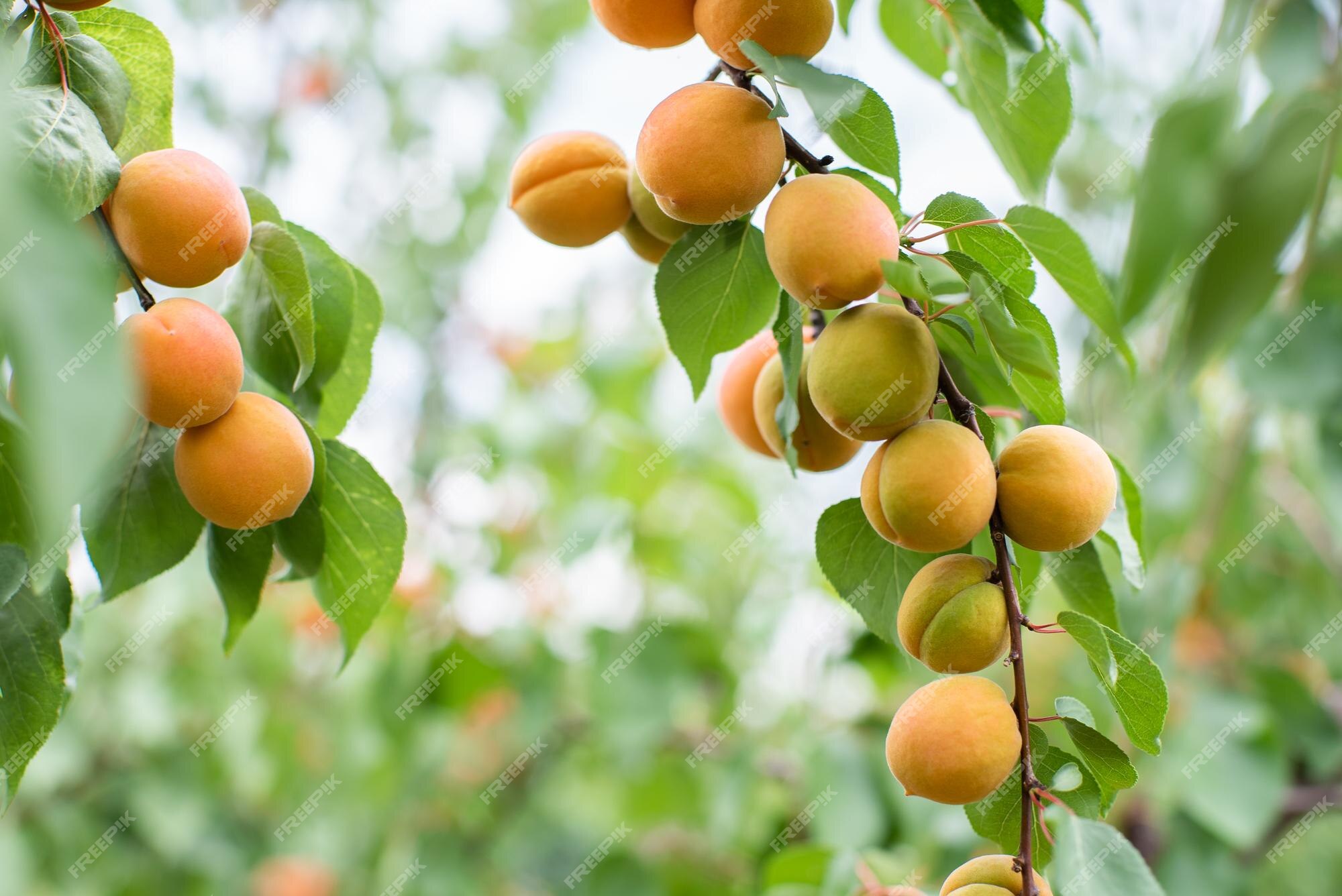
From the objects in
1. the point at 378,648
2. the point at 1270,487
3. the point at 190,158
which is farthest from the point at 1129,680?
the point at 378,648

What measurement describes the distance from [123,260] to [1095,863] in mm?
578

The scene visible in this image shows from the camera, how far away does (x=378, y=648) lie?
2.38 metres

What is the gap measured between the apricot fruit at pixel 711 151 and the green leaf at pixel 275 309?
0.70ft

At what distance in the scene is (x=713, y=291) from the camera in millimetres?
668

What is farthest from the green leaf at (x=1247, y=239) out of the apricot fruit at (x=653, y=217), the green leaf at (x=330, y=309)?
the green leaf at (x=330, y=309)

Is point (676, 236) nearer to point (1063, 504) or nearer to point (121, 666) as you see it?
point (1063, 504)

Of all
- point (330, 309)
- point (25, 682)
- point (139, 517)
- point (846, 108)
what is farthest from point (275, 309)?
point (846, 108)

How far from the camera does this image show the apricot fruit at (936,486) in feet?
1.69

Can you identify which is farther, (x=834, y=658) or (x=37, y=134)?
(x=834, y=658)

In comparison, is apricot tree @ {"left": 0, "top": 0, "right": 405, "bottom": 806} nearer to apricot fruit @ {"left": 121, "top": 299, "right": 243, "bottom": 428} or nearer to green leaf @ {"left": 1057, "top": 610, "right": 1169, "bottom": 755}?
apricot fruit @ {"left": 121, "top": 299, "right": 243, "bottom": 428}

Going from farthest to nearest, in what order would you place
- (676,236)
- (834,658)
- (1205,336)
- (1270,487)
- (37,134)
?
(1270,487)
(834,658)
(676,236)
(37,134)
(1205,336)

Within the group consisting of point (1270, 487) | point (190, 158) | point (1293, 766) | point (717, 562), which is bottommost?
Result: point (717, 562)

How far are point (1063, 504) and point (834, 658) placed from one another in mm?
931

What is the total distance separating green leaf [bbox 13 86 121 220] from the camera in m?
0.47
